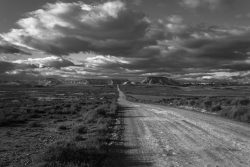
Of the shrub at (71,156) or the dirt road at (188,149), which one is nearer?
the shrub at (71,156)

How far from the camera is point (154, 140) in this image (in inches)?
502

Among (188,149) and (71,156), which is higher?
(71,156)

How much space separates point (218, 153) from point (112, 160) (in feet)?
14.3

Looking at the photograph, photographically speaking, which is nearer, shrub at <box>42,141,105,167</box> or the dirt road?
shrub at <box>42,141,105,167</box>

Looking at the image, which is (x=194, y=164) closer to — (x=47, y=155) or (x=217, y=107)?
(x=47, y=155)

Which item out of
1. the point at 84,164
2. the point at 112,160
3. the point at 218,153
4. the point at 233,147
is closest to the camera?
the point at 84,164

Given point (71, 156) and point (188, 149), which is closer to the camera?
point (71, 156)

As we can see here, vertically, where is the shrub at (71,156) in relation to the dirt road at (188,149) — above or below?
above

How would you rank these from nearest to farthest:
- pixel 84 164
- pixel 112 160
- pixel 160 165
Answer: pixel 84 164 → pixel 160 165 → pixel 112 160

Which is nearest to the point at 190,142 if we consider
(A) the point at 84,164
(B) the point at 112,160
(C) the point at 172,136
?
(C) the point at 172,136

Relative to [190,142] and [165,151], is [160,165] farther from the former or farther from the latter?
[190,142]

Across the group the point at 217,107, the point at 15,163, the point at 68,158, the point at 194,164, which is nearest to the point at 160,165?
the point at 194,164

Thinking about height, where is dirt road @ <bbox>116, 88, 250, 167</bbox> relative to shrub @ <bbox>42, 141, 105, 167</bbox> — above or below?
below

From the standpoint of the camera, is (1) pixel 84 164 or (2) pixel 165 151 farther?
(2) pixel 165 151
